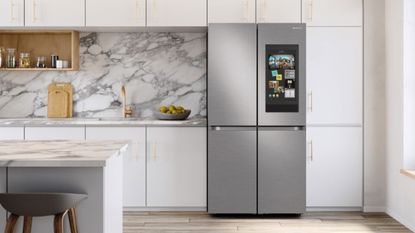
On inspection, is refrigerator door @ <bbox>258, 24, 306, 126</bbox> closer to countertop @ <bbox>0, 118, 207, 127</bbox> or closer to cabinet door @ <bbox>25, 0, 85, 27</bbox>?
countertop @ <bbox>0, 118, 207, 127</bbox>

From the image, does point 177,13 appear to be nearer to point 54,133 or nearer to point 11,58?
point 54,133

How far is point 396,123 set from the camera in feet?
16.4

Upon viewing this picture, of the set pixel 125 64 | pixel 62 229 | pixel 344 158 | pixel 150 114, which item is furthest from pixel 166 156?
pixel 62 229

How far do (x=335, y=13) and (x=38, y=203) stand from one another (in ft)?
11.3

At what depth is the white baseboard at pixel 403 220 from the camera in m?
4.61

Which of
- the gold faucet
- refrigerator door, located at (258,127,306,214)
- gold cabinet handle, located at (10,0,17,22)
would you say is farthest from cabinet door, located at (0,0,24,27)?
refrigerator door, located at (258,127,306,214)

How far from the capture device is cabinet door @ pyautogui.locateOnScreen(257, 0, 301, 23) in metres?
5.21

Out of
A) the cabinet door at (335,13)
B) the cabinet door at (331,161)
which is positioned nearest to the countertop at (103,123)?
the cabinet door at (331,161)

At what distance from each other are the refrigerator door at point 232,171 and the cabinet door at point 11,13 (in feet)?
6.46

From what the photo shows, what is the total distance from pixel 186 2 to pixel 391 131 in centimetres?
208

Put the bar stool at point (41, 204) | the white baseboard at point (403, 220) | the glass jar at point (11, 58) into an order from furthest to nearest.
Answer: the glass jar at point (11, 58)
the white baseboard at point (403, 220)
the bar stool at point (41, 204)

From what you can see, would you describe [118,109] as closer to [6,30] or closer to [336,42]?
[6,30]

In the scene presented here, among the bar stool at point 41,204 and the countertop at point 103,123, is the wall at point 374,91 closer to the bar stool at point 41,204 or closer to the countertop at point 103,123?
the countertop at point 103,123

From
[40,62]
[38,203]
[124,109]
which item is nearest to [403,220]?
[124,109]
